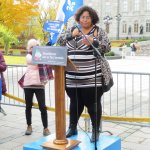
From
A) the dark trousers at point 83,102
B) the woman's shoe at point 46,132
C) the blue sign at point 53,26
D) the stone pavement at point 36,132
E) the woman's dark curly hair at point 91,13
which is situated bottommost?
the stone pavement at point 36,132

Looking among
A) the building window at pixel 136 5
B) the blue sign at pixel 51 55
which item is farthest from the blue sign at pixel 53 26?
the building window at pixel 136 5

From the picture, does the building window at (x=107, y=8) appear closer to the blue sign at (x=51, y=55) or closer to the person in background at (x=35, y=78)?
the person in background at (x=35, y=78)

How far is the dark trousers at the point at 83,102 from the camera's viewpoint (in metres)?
4.72

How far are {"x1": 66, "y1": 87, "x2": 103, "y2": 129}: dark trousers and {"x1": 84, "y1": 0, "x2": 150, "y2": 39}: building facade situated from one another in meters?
68.2

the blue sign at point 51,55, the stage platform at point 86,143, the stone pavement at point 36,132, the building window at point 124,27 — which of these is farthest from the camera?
the building window at point 124,27

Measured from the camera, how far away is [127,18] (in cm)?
7700

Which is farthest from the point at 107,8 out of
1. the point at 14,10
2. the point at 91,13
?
the point at 91,13

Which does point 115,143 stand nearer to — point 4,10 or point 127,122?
point 127,122

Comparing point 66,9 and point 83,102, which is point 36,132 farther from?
point 66,9

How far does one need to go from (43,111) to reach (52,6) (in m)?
41.2

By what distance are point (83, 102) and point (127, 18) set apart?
7389cm

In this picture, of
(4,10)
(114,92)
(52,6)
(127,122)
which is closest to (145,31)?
(52,6)

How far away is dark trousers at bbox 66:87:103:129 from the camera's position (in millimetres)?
4723

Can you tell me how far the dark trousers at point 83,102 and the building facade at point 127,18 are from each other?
224 feet
